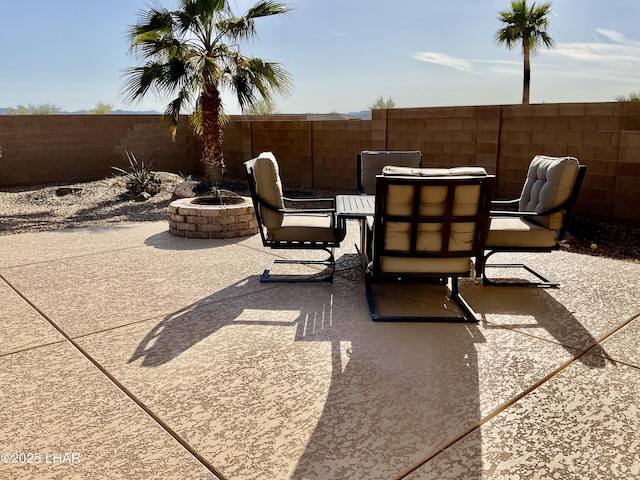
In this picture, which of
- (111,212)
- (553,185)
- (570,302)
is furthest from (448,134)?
(111,212)

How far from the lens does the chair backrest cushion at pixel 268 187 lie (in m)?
4.34

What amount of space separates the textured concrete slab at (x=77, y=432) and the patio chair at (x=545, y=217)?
2895mm

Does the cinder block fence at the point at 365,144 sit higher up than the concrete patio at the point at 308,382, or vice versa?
the cinder block fence at the point at 365,144

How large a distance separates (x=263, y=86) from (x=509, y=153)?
459 centimetres

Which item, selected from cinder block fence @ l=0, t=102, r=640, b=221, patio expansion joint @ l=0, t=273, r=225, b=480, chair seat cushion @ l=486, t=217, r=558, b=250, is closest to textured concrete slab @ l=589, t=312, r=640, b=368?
chair seat cushion @ l=486, t=217, r=558, b=250

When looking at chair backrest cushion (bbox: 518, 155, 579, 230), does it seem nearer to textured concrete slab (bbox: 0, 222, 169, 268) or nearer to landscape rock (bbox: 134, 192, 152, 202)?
textured concrete slab (bbox: 0, 222, 169, 268)

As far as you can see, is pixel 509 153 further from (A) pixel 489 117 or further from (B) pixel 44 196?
(B) pixel 44 196

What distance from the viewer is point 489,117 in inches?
326

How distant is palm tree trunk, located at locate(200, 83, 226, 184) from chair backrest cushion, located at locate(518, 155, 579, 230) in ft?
23.6

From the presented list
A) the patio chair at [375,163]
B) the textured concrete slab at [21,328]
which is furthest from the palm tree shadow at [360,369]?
the patio chair at [375,163]

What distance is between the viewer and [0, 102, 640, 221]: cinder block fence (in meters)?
7.16

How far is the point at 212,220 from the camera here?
253 inches

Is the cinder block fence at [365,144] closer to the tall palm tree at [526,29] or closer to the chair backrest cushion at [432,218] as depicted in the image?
the chair backrest cushion at [432,218]

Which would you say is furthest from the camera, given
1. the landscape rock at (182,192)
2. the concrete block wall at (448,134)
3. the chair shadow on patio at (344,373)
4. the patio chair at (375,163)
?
the landscape rock at (182,192)
